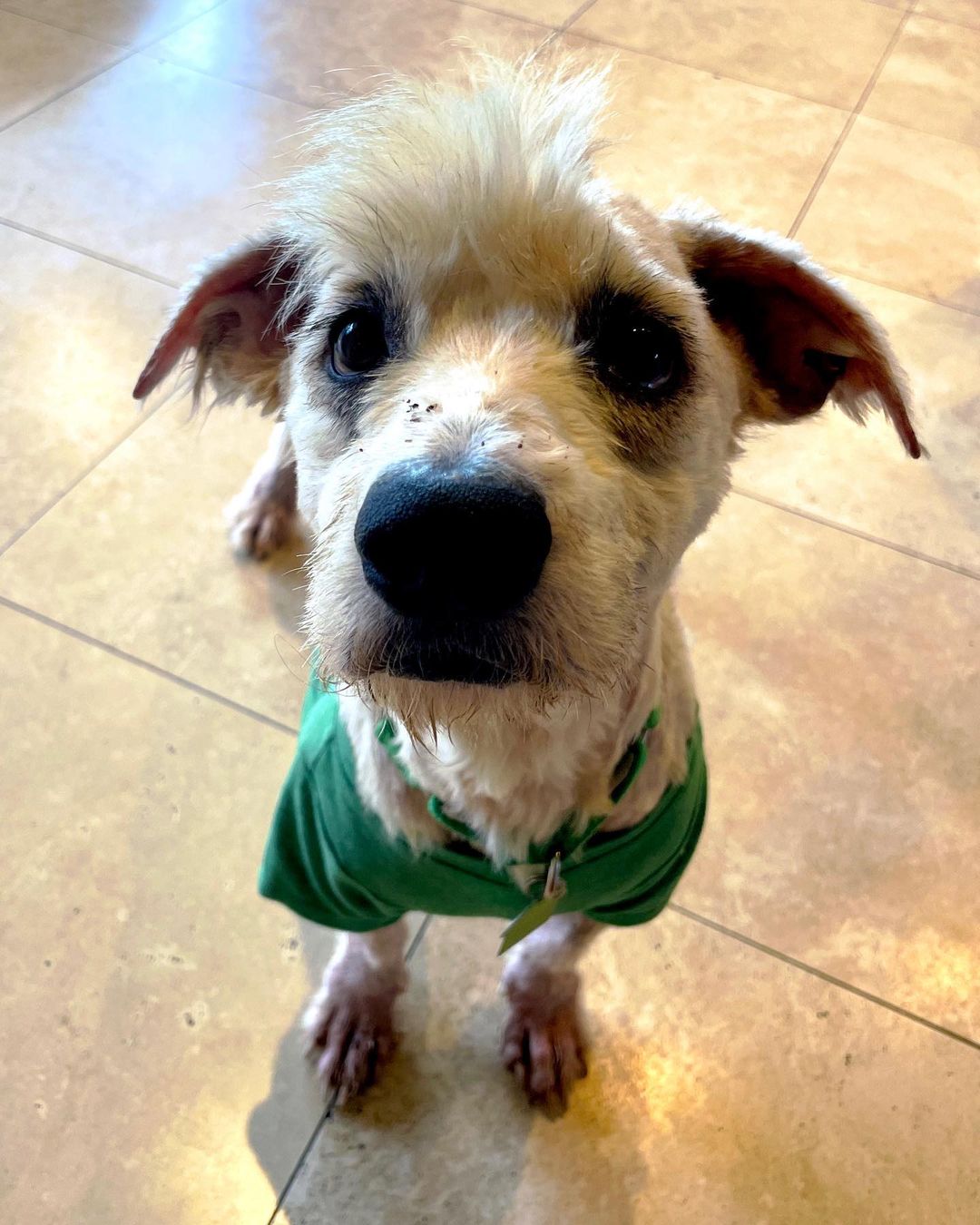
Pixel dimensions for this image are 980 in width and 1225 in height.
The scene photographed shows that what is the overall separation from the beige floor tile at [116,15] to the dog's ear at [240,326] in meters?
2.87

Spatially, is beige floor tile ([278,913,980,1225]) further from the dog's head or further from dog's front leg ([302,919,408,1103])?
the dog's head

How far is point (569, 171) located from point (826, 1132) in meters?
1.46

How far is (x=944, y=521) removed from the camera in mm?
2301

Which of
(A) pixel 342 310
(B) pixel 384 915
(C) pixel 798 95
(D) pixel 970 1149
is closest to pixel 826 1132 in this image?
(D) pixel 970 1149

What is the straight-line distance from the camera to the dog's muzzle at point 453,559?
73 centimetres

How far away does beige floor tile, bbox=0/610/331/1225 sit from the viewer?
1.42 metres

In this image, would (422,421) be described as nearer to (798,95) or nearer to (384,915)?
(384,915)

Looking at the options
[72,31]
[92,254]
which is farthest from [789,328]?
[72,31]

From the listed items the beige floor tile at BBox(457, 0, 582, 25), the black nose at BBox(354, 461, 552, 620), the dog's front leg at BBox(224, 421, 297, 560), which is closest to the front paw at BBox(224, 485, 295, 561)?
the dog's front leg at BBox(224, 421, 297, 560)

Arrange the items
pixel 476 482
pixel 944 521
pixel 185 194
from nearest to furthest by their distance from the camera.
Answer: pixel 476 482
pixel 944 521
pixel 185 194

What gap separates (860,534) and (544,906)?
1483mm

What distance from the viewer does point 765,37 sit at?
12.2 ft

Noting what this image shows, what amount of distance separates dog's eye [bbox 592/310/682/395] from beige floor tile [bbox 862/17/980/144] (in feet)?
9.97

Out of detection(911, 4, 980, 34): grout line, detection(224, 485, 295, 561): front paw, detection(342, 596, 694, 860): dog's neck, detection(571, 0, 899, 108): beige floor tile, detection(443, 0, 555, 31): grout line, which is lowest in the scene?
detection(224, 485, 295, 561): front paw
